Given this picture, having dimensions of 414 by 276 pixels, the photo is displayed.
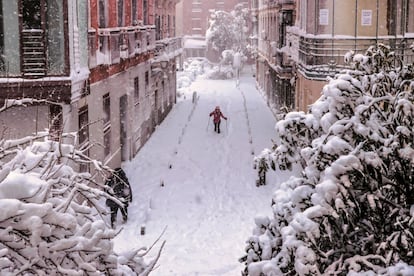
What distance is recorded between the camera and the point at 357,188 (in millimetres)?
5852

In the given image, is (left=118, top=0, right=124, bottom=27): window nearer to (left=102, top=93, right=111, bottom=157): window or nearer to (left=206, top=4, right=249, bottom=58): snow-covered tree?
(left=102, top=93, right=111, bottom=157): window

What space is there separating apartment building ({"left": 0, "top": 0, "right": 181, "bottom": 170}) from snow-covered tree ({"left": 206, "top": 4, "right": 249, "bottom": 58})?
1451 inches

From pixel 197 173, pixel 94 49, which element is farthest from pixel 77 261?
pixel 197 173

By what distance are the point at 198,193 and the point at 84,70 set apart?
591 cm

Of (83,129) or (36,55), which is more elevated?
(36,55)

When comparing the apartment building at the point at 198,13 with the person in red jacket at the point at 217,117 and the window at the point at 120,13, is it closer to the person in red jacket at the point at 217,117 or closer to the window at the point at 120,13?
the person in red jacket at the point at 217,117

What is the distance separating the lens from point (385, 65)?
6938 mm

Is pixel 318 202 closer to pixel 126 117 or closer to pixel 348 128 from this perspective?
pixel 348 128

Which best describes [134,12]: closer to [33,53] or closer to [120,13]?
[120,13]

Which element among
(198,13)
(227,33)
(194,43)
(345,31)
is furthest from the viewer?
(198,13)

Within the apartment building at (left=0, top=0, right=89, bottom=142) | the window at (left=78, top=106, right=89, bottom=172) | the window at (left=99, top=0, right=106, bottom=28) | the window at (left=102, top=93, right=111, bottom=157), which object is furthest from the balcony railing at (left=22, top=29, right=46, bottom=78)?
the window at (left=102, top=93, right=111, bottom=157)

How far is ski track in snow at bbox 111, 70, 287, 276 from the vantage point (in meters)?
13.6

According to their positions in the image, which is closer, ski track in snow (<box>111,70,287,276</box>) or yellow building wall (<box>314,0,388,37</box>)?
ski track in snow (<box>111,70,287,276</box>)

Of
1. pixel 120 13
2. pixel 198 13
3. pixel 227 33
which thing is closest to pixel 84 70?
pixel 120 13
